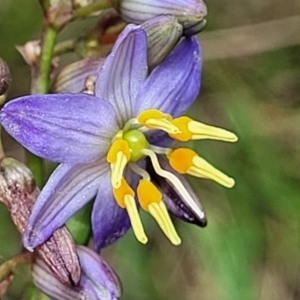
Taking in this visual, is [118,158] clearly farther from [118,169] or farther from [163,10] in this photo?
[163,10]

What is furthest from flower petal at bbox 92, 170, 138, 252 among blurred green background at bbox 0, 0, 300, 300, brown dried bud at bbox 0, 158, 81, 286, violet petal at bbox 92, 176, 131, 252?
blurred green background at bbox 0, 0, 300, 300

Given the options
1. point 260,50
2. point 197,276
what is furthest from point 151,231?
point 260,50

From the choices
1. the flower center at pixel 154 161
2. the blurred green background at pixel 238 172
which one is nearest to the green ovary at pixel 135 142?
the flower center at pixel 154 161

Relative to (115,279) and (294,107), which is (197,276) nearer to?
(294,107)

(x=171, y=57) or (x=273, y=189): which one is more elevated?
(x=171, y=57)

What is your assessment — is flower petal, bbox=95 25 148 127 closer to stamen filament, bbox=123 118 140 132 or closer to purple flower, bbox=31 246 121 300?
stamen filament, bbox=123 118 140 132

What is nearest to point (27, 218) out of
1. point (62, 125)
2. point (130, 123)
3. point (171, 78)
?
point (62, 125)

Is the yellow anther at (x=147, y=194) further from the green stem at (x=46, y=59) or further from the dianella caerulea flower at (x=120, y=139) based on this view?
the green stem at (x=46, y=59)
